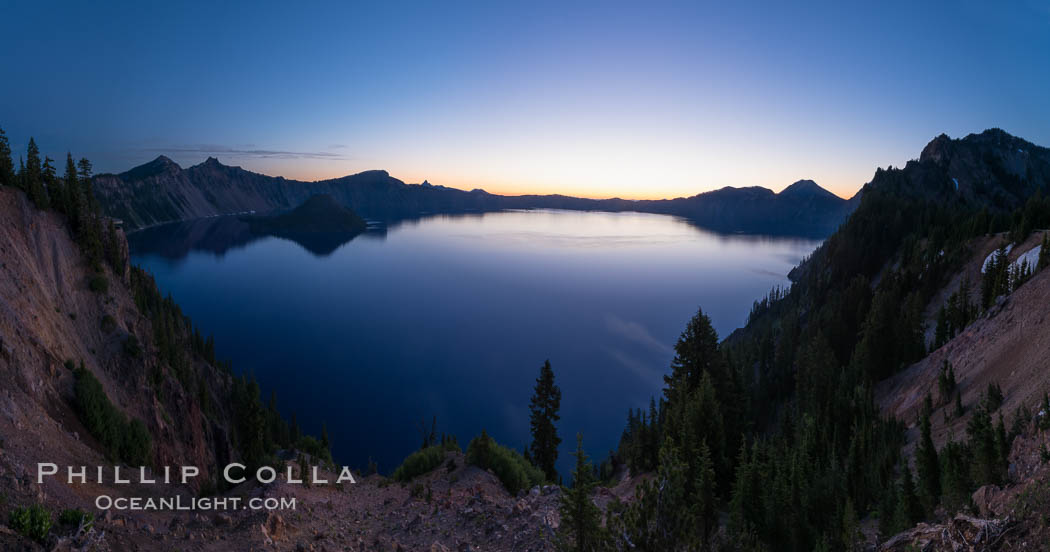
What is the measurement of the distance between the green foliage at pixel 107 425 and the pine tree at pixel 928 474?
3536 cm

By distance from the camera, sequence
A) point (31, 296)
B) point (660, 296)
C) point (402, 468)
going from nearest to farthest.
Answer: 1. point (31, 296)
2. point (402, 468)
3. point (660, 296)

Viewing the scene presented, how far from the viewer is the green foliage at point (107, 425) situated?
24.2 meters

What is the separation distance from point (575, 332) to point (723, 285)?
3548 inches

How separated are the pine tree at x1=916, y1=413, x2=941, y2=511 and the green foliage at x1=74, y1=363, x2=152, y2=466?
1392 inches

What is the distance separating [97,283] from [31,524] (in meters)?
36.0

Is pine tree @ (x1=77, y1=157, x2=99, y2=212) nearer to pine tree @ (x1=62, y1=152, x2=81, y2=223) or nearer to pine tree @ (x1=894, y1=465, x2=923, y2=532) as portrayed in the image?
pine tree @ (x1=62, y1=152, x2=81, y2=223)

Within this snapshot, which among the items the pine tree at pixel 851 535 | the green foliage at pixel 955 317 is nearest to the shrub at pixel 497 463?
the pine tree at pixel 851 535

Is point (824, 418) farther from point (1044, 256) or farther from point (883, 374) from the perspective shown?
point (1044, 256)

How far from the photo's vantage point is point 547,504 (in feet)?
64.8

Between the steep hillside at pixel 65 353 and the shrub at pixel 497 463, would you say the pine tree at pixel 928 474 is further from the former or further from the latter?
the steep hillside at pixel 65 353

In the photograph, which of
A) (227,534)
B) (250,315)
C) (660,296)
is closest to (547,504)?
(227,534)

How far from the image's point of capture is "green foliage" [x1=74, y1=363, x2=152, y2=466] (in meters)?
24.2

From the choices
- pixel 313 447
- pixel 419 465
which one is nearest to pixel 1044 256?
pixel 419 465

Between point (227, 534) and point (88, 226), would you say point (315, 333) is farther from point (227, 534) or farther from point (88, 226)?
point (227, 534)
